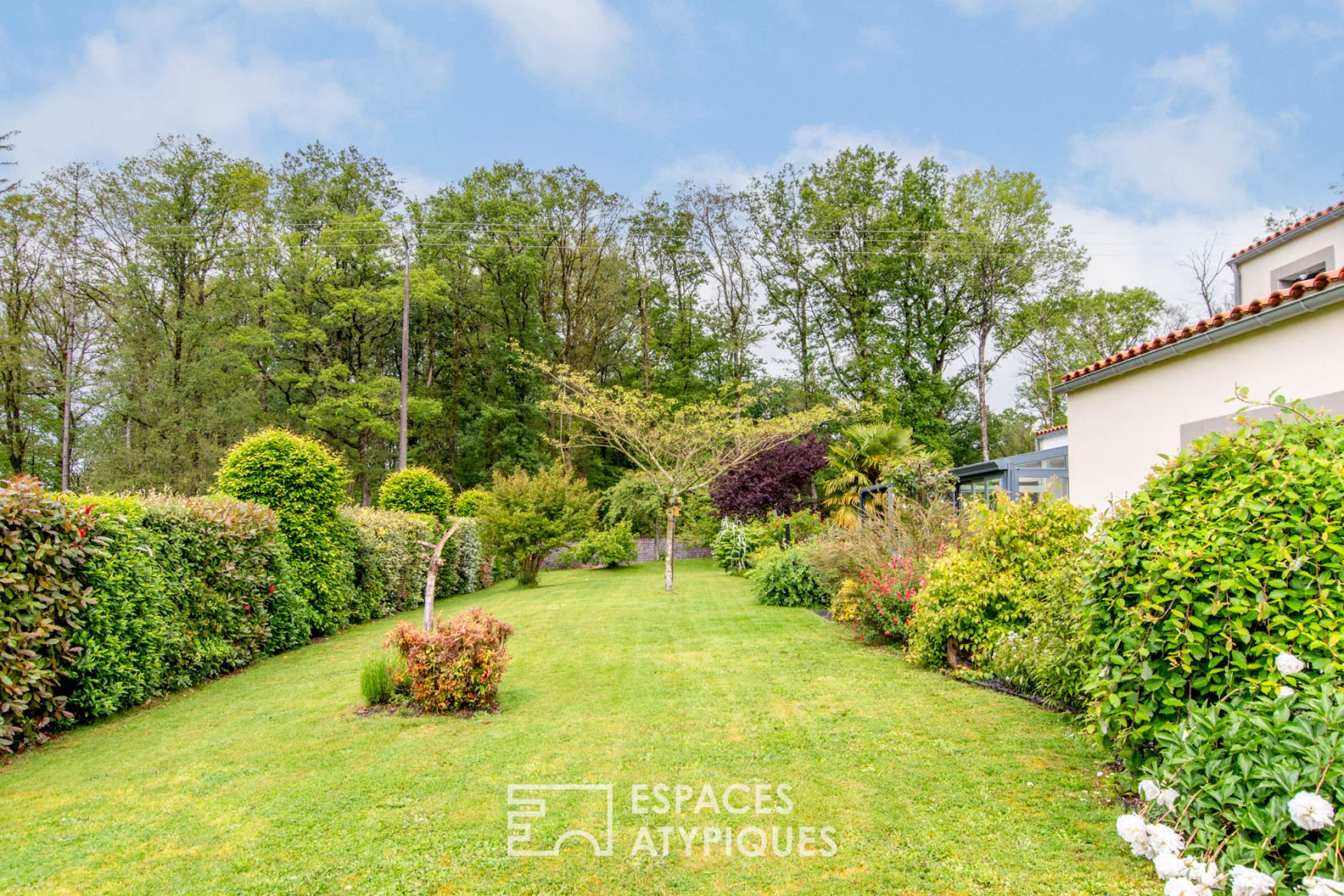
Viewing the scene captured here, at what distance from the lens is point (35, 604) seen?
4734 millimetres

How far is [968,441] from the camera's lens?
28750 mm

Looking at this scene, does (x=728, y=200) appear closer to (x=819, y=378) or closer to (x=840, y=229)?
(x=840, y=229)

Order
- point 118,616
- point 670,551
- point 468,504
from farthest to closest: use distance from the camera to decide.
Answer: point 468,504
point 670,551
point 118,616

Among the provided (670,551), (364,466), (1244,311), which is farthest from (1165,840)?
(364,466)

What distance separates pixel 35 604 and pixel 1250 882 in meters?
6.93

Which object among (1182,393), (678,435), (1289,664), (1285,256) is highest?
(1285,256)

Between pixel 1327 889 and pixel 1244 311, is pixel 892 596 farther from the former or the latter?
pixel 1327 889

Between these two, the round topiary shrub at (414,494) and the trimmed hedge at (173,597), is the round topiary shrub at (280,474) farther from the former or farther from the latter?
the round topiary shrub at (414,494)

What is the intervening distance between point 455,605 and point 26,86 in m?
15.2

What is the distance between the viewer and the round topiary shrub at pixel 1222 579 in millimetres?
2617

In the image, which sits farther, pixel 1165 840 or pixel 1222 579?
pixel 1222 579

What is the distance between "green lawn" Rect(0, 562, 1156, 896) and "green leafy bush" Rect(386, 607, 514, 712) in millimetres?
227

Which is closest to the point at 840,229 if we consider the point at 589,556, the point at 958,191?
the point at 958,191

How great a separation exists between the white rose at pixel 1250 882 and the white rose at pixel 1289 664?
731mm
